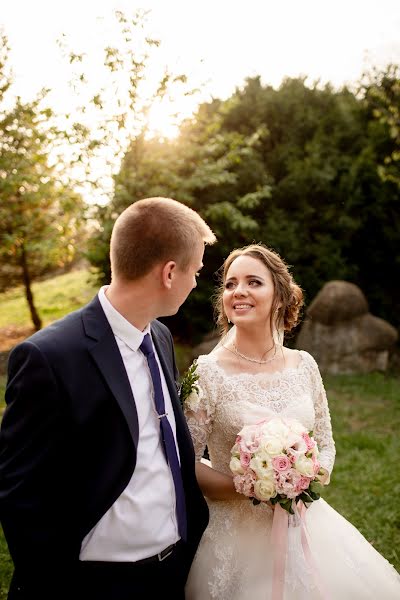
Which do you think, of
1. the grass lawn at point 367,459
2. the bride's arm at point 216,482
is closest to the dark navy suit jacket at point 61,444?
the bride's arm at point 216,482

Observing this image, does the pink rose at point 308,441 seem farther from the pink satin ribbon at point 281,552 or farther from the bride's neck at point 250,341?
the bride's neck at point 250,341

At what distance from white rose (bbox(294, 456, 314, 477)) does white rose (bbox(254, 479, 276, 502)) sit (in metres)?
0.14

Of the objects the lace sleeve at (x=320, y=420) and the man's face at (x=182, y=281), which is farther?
the lace sleeve at (x=320, y=420)

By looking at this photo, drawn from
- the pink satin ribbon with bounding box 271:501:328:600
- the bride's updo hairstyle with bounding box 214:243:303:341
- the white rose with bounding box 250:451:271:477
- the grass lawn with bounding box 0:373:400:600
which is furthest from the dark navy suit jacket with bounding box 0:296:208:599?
the grass lawn with bounding box 0:373:400:600

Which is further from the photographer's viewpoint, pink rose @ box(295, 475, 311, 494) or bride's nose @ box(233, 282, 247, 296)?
bride's nose @ box(233, 282, 247, 296)

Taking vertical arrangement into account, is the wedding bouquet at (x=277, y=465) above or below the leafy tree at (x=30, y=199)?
below

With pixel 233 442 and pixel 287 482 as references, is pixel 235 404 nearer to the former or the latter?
pixel 233 442

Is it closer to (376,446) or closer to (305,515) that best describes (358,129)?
(376,446)

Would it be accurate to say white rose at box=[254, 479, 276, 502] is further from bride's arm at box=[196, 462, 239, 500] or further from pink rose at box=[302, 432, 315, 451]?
bride's arm at box=[196, 462, 239, 500]

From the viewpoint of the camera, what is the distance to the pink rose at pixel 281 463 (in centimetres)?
237

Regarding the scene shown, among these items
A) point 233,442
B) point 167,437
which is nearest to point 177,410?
point 167,437

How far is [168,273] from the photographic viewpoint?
2191mm

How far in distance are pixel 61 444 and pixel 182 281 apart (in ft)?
2.71

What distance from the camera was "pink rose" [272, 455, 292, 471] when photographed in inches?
93.4
